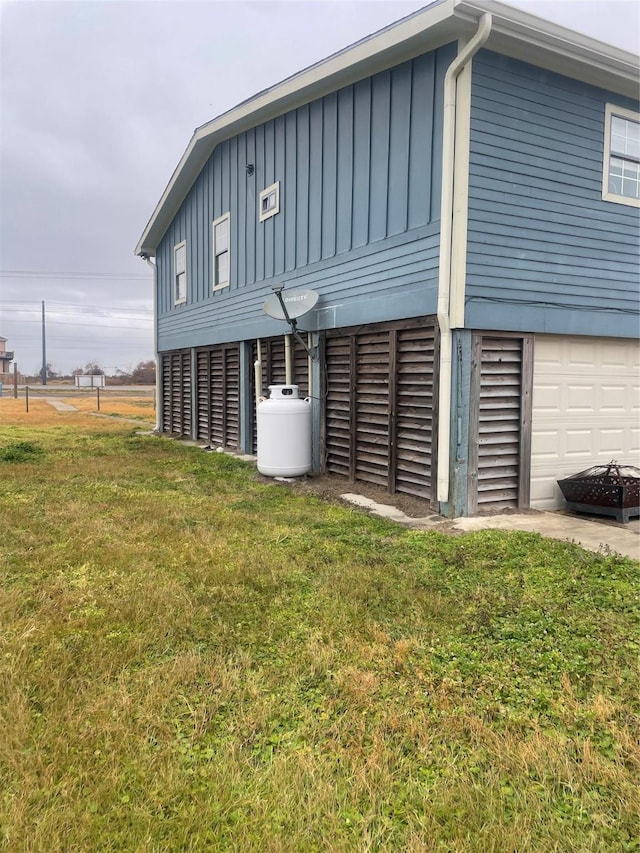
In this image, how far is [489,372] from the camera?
5570 millimetres

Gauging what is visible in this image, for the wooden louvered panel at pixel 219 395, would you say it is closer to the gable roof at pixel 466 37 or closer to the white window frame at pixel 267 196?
the white window frame at pixel 267 196

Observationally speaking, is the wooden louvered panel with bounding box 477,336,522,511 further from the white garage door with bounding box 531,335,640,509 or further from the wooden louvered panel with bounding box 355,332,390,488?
the wooden louvered panel with bounding box 355,332,390,488

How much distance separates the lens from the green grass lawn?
1677mm

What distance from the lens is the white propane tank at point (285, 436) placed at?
24.2 feet

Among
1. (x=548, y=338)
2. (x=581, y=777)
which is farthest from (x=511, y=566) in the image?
(x=548, y=338)

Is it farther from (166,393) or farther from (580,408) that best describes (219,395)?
(580,408)

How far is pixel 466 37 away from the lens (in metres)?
5.10

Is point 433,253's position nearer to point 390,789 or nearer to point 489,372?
point 489,372

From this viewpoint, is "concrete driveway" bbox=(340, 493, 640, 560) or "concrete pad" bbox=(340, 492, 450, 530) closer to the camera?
"concrete driveway" bbox=(340, 493, 640, 560)

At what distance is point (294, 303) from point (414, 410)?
258 centimetres

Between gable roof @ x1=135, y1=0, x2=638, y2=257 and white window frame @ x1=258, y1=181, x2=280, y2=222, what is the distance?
3.92ft

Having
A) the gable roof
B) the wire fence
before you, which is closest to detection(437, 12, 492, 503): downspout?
the gable roof

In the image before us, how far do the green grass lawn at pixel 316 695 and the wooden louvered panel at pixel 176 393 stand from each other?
28.2ft

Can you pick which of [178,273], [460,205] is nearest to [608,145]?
[460,205]
